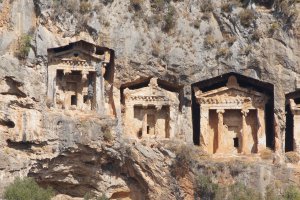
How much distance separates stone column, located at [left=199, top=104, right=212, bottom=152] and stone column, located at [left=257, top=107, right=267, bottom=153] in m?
2.16

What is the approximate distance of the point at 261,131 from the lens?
103ft

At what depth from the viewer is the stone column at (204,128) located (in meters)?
31.5

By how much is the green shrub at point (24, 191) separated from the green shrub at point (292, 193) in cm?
950

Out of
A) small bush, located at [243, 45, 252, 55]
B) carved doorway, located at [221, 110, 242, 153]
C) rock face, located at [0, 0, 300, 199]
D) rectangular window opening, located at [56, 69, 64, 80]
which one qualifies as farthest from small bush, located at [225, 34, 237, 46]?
rectangular window opening, located at [56, 69, 64, 80]

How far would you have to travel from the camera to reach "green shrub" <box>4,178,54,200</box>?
28.4 metres

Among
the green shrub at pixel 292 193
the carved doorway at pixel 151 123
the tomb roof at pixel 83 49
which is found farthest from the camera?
the carved doorway at pixel 151 123

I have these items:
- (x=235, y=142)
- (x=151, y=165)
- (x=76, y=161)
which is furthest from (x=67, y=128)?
(x=235, y=142)

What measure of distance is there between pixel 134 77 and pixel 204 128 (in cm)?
372

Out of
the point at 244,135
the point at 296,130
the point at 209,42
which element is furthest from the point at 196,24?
the point at 296,130

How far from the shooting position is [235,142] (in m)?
32.2

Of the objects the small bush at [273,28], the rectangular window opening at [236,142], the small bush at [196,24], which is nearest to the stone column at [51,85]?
the small bush at [196,24]

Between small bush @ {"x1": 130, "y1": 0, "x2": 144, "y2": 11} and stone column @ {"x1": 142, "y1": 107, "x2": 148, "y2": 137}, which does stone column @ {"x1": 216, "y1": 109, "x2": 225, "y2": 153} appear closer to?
stone column @ {"x1": 142, "y1": 107, "x2": 148, "y2": 137}

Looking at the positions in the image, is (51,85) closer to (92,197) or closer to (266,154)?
(92,197)

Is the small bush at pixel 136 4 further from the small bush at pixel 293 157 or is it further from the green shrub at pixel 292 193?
the green shrub at pixel 292 193
